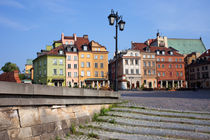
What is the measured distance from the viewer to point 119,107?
8.85m

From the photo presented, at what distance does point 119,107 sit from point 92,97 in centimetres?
152

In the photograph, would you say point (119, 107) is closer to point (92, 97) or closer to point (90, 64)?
point (92, 97)

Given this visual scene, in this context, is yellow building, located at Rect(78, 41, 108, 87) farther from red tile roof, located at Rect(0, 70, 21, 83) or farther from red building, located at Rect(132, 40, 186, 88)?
red tile roof, located at Rect(0, 70, 21, 83)

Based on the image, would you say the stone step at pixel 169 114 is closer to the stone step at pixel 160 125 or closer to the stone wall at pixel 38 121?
the stone step at pixel 160 125

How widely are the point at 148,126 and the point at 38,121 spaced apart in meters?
3.20

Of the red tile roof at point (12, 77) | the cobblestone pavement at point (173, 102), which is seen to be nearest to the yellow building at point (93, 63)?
the cobblestone pavement at point (173, 102)

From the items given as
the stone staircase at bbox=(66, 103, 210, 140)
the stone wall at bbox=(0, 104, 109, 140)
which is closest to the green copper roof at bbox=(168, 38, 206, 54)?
the stone staircase at bbox=(66, 103, 210, 140)

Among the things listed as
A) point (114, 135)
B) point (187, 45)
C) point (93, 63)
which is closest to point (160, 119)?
point (114, 135)

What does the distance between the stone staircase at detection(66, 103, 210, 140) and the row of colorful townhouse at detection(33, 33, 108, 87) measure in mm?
51894

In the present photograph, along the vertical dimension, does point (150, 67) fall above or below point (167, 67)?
below

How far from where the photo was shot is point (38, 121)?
5293 mm

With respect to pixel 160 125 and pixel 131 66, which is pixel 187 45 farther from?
pixel 160 125

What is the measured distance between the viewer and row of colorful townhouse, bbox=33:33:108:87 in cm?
6112

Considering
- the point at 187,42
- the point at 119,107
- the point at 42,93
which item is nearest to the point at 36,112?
the point at 42,93
